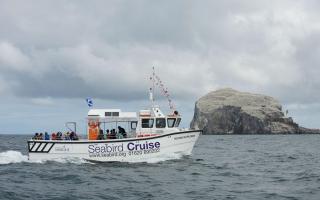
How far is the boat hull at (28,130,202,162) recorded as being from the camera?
1532 inches

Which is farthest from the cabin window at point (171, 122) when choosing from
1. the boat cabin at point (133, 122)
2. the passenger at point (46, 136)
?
the passenger at point (46, 136)

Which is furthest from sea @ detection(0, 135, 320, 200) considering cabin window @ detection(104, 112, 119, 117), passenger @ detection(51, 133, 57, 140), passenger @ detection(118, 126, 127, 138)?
cabin window @ detection(104, 112, 119, 117)

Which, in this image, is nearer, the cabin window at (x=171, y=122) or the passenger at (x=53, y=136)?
the cabin window at (x=171, y=122)

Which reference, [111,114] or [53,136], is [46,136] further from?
[111,114]

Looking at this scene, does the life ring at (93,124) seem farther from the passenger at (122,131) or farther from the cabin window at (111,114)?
the passenger at (122,131)

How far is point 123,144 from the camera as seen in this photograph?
38.8 metres

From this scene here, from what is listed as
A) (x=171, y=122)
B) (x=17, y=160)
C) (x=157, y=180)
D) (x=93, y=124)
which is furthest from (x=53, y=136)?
(x=157, y=180)

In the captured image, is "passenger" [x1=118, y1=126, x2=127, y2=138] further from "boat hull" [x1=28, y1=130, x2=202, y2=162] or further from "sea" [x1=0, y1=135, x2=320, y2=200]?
"sea" [x1=0, y1=135, x2=320, y2=200]

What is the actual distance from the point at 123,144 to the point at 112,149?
3.19 ft

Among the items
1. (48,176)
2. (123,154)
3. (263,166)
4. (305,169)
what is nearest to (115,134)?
(123,154)

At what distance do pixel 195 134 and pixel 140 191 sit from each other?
1571 cm

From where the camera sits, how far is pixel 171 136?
129 feet

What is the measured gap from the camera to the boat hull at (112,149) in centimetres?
3891

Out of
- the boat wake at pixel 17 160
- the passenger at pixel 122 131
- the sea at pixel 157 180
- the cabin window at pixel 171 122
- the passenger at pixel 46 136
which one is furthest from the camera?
the passenger at pixel 46 136
